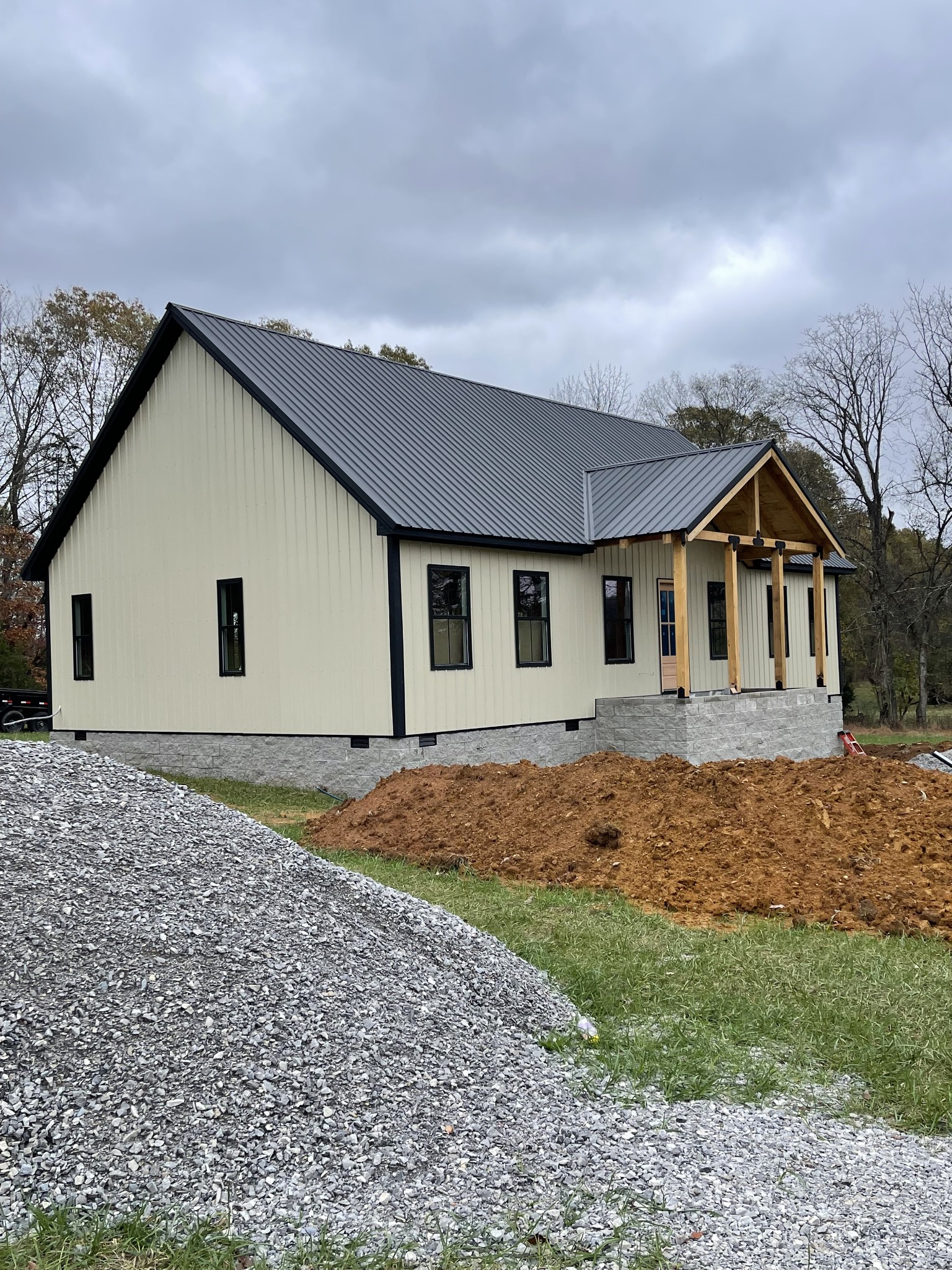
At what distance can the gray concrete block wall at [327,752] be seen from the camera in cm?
1491

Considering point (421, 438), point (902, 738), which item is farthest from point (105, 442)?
point (902, 738)

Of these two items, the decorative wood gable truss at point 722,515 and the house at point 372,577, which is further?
the decorative wood gable truss at point 722,515

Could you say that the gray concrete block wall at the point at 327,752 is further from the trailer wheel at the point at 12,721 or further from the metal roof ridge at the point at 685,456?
the trailer wheel at the point at 12,721

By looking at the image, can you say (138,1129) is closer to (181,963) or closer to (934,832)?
(181,963)

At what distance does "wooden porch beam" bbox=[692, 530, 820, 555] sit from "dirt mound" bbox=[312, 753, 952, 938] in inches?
230

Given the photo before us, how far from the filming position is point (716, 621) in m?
22.0

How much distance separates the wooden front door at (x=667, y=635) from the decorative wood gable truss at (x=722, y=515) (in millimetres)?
408

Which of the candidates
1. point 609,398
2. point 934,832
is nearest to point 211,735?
point 934,832

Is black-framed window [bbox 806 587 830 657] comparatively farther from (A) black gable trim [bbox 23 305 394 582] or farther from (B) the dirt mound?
(A) black gable trim [bbox 23 305 394 582]

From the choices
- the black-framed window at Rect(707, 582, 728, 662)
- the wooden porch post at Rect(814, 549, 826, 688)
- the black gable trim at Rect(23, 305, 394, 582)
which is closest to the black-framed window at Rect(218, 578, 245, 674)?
the black gable trim at Rect(23, 305, 394, 582)

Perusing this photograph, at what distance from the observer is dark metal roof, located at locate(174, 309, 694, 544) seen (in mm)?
15445

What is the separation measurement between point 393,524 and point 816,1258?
11420 millimetres

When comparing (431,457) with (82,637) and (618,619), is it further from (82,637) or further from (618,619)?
(82,637)

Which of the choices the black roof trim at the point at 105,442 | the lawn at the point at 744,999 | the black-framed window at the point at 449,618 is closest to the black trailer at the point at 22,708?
the black roof trim at the point at 105,442
